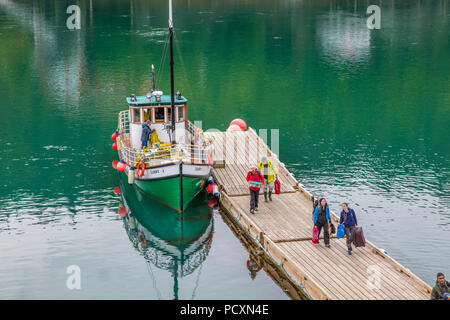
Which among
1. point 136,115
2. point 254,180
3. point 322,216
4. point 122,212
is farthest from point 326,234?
point 136,115

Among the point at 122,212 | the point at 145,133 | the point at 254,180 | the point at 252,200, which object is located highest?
the point at 145,133

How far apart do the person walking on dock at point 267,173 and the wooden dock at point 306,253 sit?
766mm

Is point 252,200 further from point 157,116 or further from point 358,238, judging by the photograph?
point 157,116

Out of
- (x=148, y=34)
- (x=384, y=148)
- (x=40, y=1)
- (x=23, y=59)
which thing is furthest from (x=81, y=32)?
(x=384, y=148)

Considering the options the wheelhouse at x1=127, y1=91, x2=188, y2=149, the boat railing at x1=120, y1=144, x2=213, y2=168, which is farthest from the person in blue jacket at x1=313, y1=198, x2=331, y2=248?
the wheelhouse at x1=127, y1=91, x2=188, y2=149

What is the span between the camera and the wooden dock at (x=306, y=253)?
78.0 feet

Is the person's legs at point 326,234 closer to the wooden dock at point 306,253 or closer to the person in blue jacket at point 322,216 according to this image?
the person in blue jacket at point 322,216

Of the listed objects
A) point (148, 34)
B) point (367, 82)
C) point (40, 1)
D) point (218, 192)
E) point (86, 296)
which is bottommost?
point (86, 296)

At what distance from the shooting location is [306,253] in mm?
27016

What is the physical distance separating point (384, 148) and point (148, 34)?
56300 mm

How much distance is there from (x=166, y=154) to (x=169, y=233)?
4514mm

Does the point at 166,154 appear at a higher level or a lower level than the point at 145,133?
lower

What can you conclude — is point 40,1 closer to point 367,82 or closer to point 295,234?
point 367,82

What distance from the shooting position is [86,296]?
26297 millimetres
